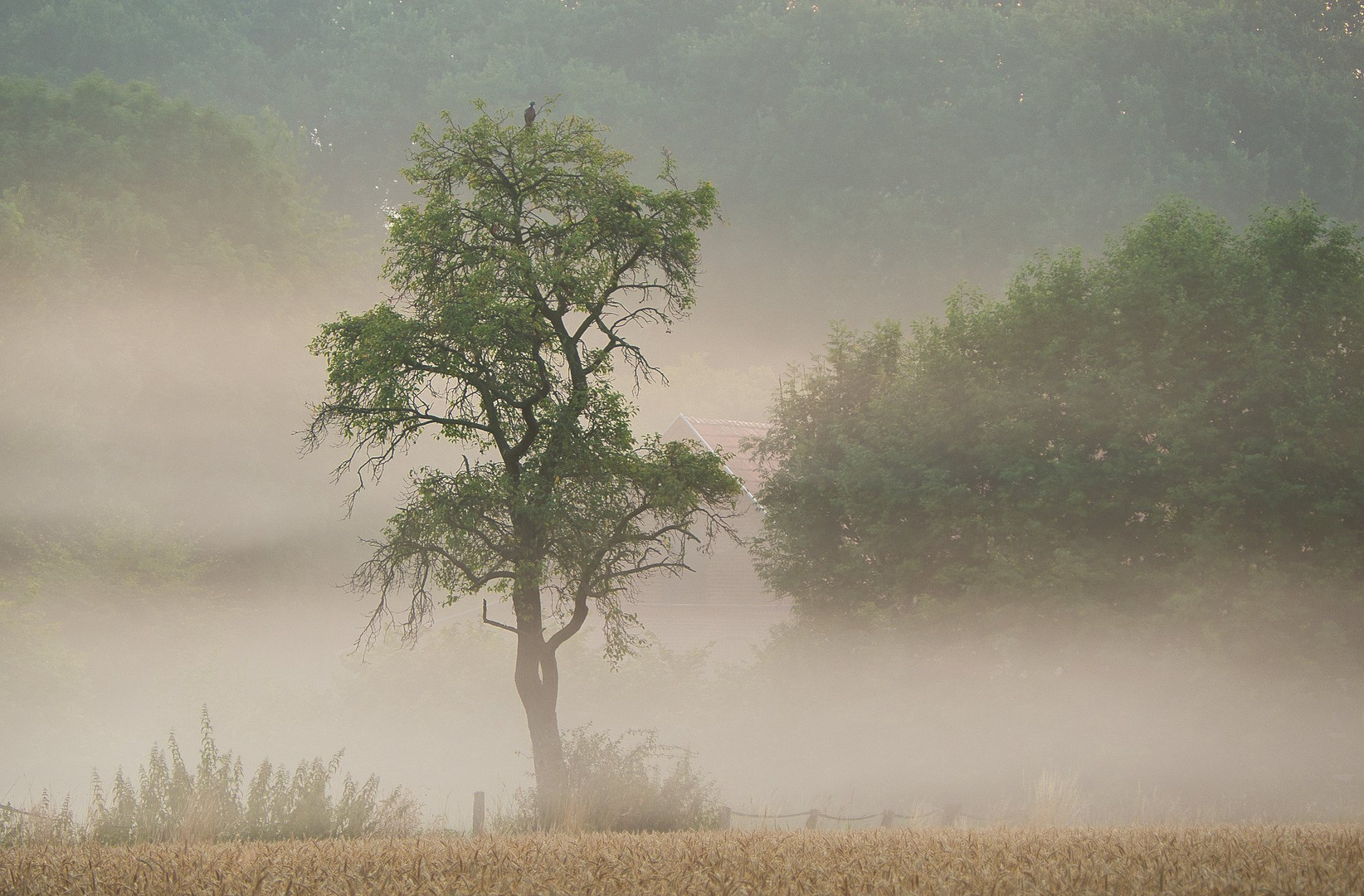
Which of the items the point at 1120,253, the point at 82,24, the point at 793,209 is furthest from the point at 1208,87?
the point at 82,24

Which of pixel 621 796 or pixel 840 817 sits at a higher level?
pixel 621 796

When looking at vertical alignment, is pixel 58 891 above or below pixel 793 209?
below

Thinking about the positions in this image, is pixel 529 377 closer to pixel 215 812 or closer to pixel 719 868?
pixel 215 812

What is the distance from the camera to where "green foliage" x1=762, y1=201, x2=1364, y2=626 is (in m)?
19.0

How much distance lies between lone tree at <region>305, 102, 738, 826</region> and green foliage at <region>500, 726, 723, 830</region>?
14.2 inches

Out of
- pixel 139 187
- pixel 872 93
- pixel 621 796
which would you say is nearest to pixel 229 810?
pixel 621 796

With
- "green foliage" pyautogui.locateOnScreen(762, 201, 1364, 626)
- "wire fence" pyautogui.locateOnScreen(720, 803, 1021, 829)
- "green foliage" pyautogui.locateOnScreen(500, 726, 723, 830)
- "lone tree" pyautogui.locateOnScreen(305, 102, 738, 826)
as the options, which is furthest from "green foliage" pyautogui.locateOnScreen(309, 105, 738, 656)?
"green foliage" pyautogui.locateOnScreen(762, 201, 1364, 626)

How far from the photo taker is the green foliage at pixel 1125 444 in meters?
19.0

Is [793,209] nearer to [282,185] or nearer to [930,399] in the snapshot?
[282,185]

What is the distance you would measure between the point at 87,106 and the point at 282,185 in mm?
6912

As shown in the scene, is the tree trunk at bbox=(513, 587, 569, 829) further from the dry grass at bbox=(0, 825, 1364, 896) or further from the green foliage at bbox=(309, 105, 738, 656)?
the dry grass at bbox=(0, 825, 1364, 896)

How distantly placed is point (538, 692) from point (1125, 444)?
11.9 m

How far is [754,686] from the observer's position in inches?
1066

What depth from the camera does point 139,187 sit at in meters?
37.7
